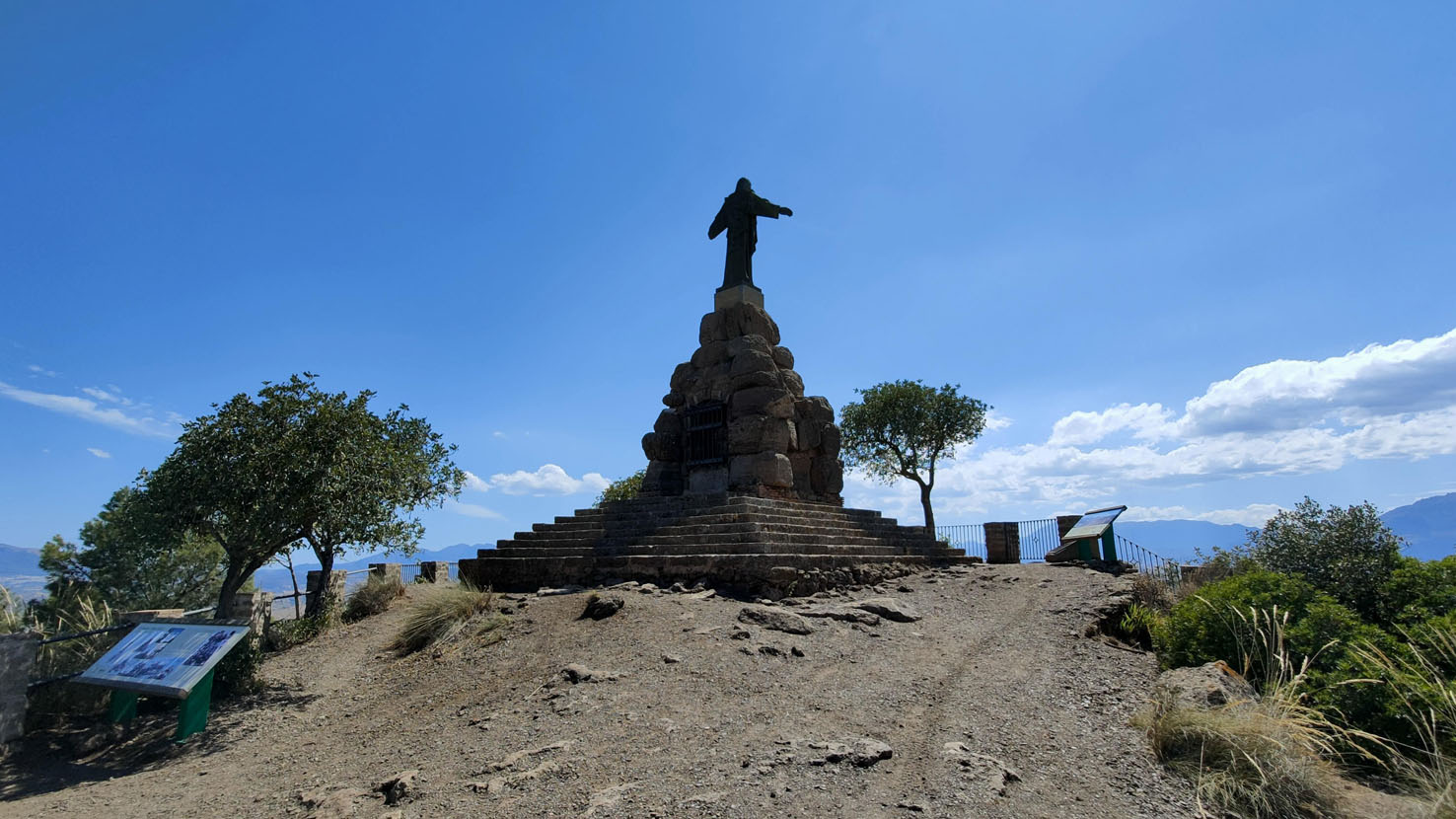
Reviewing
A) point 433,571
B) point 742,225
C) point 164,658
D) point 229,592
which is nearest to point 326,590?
point 229,592

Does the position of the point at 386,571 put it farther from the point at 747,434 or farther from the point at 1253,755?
the point at 1253,755

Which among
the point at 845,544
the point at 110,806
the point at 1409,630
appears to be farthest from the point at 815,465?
the point at 110,806

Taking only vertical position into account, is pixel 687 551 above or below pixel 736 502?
below

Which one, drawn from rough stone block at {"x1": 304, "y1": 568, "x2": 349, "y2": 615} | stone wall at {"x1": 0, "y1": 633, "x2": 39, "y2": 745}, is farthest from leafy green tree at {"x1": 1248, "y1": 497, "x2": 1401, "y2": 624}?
rough stone block at {"x1": 304, "y1": 568, "x2": 349, "y2": 615}

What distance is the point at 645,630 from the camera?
8094 mm

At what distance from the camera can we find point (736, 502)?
13.0 meters

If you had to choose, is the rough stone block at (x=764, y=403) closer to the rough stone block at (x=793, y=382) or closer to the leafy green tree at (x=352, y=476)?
the rough stone block at (x=793, y=382)

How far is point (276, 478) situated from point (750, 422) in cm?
879

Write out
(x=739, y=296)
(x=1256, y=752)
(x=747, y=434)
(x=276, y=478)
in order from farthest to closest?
(x=739, y=296) → (x=747, y=434) → (x=276, y=478) → (x=1256, y=752)

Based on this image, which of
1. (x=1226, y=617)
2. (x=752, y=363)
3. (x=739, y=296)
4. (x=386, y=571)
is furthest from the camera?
(x=739, y=296)

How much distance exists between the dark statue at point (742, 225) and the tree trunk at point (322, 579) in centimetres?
1048

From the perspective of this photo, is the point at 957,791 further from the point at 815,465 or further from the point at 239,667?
the point at 815,465

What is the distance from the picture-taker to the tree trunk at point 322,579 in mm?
12484

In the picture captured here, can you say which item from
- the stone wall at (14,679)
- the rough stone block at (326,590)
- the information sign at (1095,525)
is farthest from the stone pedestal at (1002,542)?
the stone wall at (14,679)
